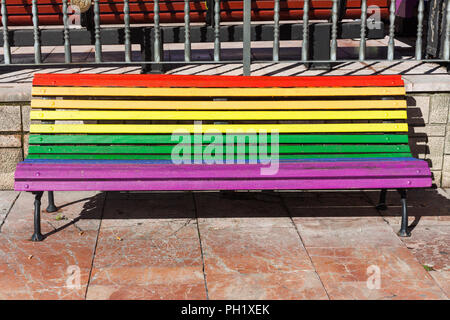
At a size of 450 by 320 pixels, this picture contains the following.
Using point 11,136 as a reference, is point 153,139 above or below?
above

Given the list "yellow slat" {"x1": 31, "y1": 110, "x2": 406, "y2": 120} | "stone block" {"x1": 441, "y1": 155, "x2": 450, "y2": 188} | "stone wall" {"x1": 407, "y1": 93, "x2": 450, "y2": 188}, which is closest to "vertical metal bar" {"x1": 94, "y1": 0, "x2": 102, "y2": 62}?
"yellow slat" {"x1": 31, "y1": 110, "x2": 406, "y2": 120}

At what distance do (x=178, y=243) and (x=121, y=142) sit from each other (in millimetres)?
855

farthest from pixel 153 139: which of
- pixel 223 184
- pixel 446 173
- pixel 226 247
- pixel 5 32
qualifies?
pixel 446 173

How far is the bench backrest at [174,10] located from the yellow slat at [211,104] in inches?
72.9

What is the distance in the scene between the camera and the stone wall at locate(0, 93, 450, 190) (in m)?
6.00

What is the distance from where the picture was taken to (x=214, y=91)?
5.39 m

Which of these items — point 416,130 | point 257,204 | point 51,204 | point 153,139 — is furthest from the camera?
point 416,130

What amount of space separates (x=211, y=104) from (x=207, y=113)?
0.23 feet

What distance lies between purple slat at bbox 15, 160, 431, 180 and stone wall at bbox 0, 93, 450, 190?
3.26 ft

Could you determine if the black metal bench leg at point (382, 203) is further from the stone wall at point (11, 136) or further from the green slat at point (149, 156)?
the stone wall at point (11, 136)

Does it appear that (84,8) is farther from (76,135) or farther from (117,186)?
(117,186)

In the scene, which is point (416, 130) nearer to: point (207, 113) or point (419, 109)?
point (419, 109)

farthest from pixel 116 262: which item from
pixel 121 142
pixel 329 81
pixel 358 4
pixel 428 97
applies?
pixel 358 4

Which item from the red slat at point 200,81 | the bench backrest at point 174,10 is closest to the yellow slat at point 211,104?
the red slat at point 200,81
